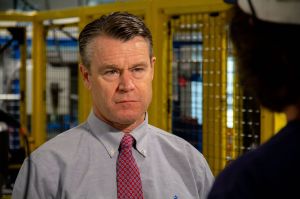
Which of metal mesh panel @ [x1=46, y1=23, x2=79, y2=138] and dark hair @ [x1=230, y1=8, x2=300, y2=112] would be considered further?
metal mesh panel @ [x1=46, y1=23, x2=79, y2=138]

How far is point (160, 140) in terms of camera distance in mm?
1954

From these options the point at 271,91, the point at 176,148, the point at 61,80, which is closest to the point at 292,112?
the point at 271,91

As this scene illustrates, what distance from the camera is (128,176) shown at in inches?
69.1

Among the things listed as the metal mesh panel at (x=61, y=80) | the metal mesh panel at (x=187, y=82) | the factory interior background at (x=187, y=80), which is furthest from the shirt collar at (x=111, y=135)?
the metal mesh panel at (x=61, y=80)

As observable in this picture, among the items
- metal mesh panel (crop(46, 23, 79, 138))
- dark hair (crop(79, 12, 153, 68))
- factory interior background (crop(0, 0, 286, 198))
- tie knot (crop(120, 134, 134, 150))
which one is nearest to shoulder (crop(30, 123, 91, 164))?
tie knot (crop(120, 134, 134, 150))

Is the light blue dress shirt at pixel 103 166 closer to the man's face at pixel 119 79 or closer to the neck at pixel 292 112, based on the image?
the man's face at pixel 119 79

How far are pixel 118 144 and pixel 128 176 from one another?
13 centimetres

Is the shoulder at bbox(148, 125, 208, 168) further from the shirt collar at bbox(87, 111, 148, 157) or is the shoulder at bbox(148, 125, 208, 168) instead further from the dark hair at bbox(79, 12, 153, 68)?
the dark hair at bbox(79, 12, 153, 68)

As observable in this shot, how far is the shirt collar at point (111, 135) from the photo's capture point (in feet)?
6.02

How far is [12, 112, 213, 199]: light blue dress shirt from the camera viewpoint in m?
1.69

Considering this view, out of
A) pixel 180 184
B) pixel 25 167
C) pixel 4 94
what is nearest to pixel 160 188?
pixel 180 184

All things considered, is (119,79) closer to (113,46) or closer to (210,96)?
(113,46)

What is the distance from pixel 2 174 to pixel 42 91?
318 cm

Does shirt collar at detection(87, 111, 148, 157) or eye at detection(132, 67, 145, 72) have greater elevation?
eye at detection(132, 67, 145, 72)
